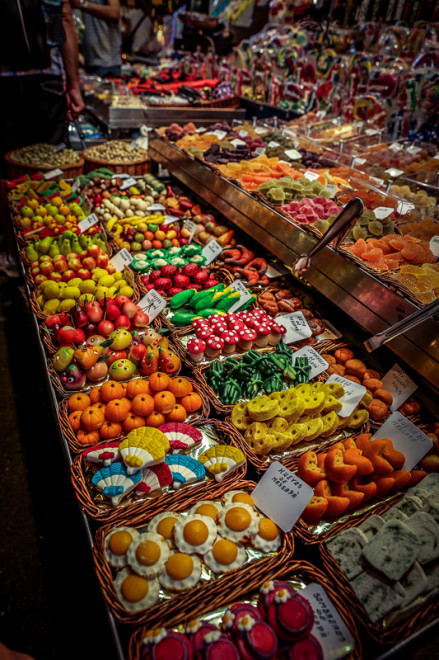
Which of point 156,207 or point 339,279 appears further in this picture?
point 156,207

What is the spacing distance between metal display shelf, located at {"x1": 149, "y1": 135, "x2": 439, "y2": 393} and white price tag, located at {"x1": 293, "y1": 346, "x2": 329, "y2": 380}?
0.29 m

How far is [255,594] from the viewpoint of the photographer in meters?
1.35

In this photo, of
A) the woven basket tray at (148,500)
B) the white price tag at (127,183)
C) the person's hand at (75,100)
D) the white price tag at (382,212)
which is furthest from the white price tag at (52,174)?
the woven basket tray at (148,500)

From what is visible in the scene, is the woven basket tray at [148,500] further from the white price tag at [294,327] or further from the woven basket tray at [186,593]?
the white price tag at [294,327]

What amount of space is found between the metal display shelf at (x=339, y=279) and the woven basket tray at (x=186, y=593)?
3.04 feet

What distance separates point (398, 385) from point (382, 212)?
111cm

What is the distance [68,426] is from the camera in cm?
169

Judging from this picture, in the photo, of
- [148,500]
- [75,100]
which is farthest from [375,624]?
[75,100]

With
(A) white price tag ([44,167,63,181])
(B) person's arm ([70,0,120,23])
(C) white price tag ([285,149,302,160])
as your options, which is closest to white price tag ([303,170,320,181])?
(C) white price tag ([285,149,302,160])

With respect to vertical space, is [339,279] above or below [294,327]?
above

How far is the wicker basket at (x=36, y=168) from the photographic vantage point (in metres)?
4.12

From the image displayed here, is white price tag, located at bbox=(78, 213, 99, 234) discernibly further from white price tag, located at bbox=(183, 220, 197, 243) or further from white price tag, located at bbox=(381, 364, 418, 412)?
white price tag, located at bbox=(381, 364, 418, 412)

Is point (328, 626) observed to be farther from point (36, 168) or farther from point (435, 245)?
point (36, 168)

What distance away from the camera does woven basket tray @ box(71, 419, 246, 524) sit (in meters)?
1.40
